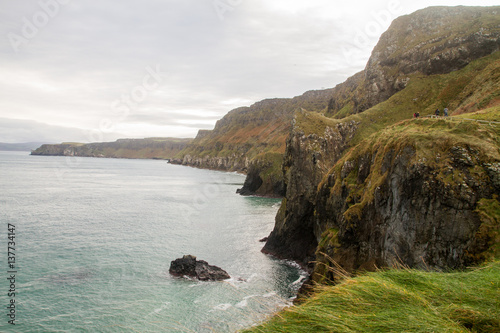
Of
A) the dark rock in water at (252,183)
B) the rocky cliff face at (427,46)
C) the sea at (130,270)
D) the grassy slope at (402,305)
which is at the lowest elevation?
the sea at (130,270)

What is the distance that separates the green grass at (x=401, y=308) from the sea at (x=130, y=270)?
4.43ft

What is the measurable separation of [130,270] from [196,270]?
298 inches

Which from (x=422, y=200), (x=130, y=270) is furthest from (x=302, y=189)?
(x=422, y=200)

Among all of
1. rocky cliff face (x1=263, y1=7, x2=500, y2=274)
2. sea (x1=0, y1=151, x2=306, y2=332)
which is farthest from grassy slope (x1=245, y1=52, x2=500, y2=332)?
rocky cliff face (x1=263, y1=7, x2=500, y2=274)

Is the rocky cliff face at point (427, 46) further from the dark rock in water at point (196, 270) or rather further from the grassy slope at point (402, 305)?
the grassy slope at point (402, 305)

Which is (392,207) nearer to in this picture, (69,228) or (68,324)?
(68,324)

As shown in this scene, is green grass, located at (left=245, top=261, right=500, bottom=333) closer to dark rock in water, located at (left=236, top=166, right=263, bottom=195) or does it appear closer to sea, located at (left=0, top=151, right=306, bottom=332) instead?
sea, located at (left=0, top=151, right=306, bottom=332)

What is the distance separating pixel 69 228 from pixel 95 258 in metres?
16.5

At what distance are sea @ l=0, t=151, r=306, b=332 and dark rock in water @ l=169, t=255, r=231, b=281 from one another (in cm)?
91

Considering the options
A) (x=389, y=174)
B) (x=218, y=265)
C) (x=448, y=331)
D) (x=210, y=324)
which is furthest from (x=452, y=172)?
(x=218, y=265)

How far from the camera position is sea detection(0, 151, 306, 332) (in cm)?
2539

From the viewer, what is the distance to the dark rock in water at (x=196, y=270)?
3445cm

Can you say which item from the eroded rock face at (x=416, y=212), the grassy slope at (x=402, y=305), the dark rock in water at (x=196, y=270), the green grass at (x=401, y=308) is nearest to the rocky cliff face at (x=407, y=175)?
the eroded rock face at (x=416, y=212)

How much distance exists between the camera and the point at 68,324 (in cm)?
2450
